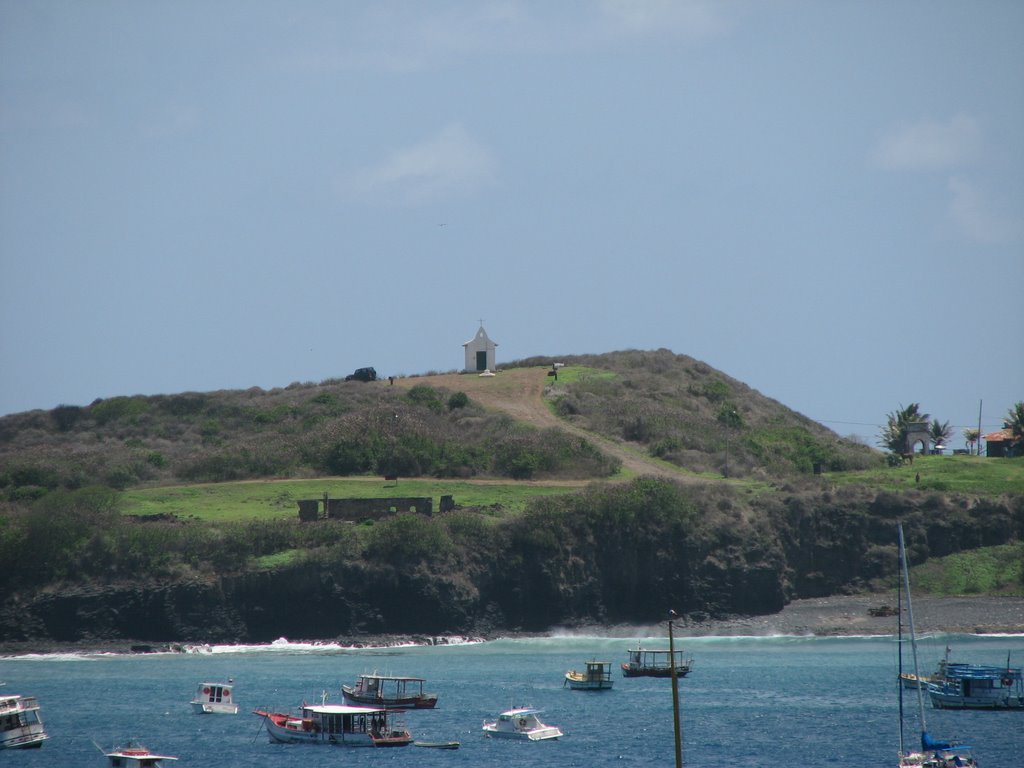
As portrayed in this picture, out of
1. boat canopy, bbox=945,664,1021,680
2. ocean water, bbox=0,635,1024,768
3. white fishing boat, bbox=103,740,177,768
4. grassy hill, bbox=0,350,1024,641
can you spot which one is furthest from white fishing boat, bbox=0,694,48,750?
boat canopy, bbox=945,664,1021,680

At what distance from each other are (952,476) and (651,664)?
139 ft

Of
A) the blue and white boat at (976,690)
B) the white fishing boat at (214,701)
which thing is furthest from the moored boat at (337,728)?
the blue and white boat at (976,690)

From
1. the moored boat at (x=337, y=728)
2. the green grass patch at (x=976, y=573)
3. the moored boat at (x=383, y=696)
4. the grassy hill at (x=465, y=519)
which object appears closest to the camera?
the moored boat at (x=337, y=728)

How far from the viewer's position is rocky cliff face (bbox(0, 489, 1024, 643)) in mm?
88125

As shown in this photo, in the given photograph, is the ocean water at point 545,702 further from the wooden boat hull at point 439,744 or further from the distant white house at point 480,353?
the distant white house at point 480,353

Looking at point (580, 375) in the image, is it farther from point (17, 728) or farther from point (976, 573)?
point (17, 728)

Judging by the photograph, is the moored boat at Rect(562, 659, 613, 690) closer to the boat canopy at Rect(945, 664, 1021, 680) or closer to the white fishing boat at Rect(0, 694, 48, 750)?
the boat canopy at Rect(945, 664, 1021, 680)

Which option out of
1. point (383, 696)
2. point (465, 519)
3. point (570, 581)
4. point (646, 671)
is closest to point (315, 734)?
point (383, 696)

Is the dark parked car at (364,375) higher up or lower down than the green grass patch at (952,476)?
higher up

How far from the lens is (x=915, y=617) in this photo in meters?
91.5

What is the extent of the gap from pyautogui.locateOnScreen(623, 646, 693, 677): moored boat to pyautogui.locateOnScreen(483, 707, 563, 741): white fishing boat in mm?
15410

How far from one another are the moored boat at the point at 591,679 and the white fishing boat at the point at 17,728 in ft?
80.1

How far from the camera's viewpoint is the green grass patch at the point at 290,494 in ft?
326

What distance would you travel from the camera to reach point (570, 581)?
94.0 metres
